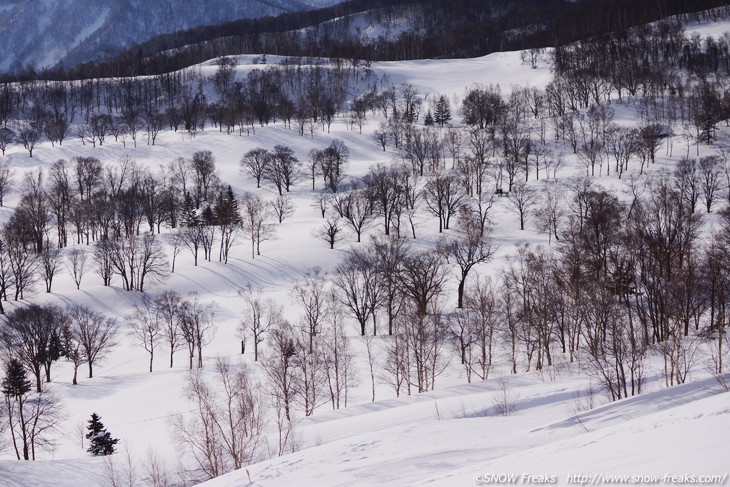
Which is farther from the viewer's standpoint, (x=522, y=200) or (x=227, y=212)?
(x=227, y=212)

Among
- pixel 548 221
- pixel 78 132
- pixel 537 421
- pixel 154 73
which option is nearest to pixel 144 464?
pixel 537 421

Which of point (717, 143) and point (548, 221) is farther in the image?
point (717, 143)

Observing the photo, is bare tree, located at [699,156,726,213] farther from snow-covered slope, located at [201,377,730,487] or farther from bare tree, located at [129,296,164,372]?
bare tree, located at [129,296,164,372]

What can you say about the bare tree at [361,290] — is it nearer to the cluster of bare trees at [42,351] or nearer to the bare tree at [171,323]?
the bare tree at [171,323]

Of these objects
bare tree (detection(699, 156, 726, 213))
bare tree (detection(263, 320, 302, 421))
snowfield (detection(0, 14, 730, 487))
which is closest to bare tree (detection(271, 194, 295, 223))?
snowfield (detection(0, 14, 730, 487))

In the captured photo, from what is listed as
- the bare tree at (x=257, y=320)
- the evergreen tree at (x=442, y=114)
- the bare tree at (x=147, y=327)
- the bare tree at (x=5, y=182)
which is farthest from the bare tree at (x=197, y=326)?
the evergreen tree at (x=442, y=114)

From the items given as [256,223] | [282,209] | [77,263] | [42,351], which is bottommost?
[42,351]

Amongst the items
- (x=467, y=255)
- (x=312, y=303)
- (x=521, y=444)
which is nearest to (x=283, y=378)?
(x=312, y=303)

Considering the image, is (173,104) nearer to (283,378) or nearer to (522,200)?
(522,200)

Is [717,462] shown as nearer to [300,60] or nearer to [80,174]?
[80,174]
